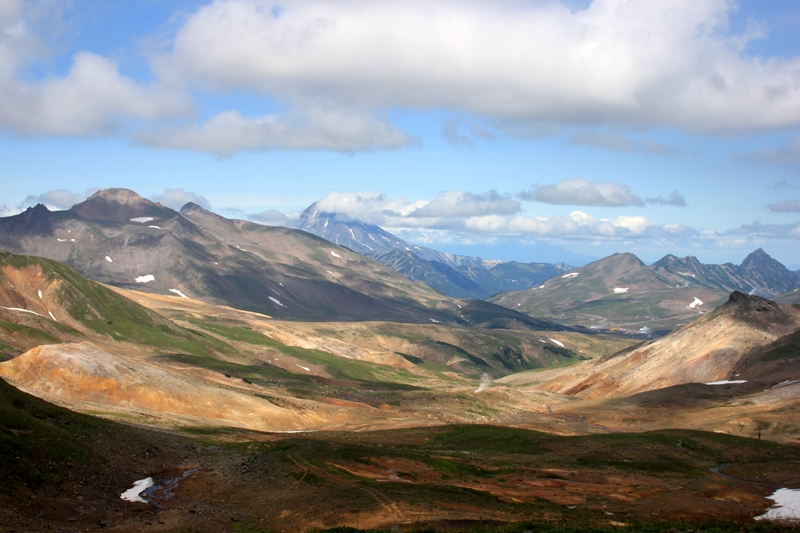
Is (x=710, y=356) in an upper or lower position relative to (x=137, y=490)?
lower

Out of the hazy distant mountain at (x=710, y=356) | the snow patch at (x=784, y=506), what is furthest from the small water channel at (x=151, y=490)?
the hazy distant mountain at (x=710, y=356)

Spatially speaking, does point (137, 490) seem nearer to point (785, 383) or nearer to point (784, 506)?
→ point (784, 506)

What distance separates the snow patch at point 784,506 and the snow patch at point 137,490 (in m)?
35.5

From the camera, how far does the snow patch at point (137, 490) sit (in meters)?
38.0

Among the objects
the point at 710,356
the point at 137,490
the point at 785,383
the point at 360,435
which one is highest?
the point at 137,490

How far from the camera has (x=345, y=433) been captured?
73.1 metres

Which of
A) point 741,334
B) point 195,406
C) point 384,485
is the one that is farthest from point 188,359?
point 741,334

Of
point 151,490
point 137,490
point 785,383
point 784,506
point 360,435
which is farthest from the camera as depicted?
point 785,383

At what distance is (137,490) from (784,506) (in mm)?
41279

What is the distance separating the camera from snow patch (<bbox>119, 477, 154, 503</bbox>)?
1495 inches

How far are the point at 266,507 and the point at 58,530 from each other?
40.0 feet

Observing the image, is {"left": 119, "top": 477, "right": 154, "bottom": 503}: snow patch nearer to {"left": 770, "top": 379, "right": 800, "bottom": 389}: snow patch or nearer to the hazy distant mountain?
{"left": 770, "top": 379, "right": 800, "bottom": 389}: snow patch

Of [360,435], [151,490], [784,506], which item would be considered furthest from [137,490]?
[784,506]

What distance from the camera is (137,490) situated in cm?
3997
